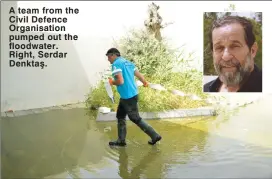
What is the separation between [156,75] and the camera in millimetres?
6141

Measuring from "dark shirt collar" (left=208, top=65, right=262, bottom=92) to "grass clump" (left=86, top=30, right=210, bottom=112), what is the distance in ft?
1.09

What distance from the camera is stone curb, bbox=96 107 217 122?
5.51 metres

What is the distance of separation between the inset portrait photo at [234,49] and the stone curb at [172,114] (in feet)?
1.30

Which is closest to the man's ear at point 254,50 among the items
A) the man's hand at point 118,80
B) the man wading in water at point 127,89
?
the man wading in water at point 127,89

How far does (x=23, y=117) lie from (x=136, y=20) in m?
2.41

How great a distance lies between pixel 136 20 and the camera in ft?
19.2

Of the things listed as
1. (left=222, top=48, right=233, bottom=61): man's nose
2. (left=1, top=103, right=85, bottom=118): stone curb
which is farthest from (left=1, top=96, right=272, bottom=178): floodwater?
(left=222, top=48, right=233, bottom=61): man's nose

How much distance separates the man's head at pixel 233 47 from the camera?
17.7 ft

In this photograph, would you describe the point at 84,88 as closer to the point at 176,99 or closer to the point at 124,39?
the point at 124,39

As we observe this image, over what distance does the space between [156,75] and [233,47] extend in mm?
1410

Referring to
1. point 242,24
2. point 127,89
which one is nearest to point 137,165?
point 127,89

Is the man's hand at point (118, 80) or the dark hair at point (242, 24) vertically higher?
the dark hair at point (242, 24)

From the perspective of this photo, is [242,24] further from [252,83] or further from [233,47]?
[252,83]

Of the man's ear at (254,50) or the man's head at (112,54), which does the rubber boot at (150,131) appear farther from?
the man's ear at (254,50)
